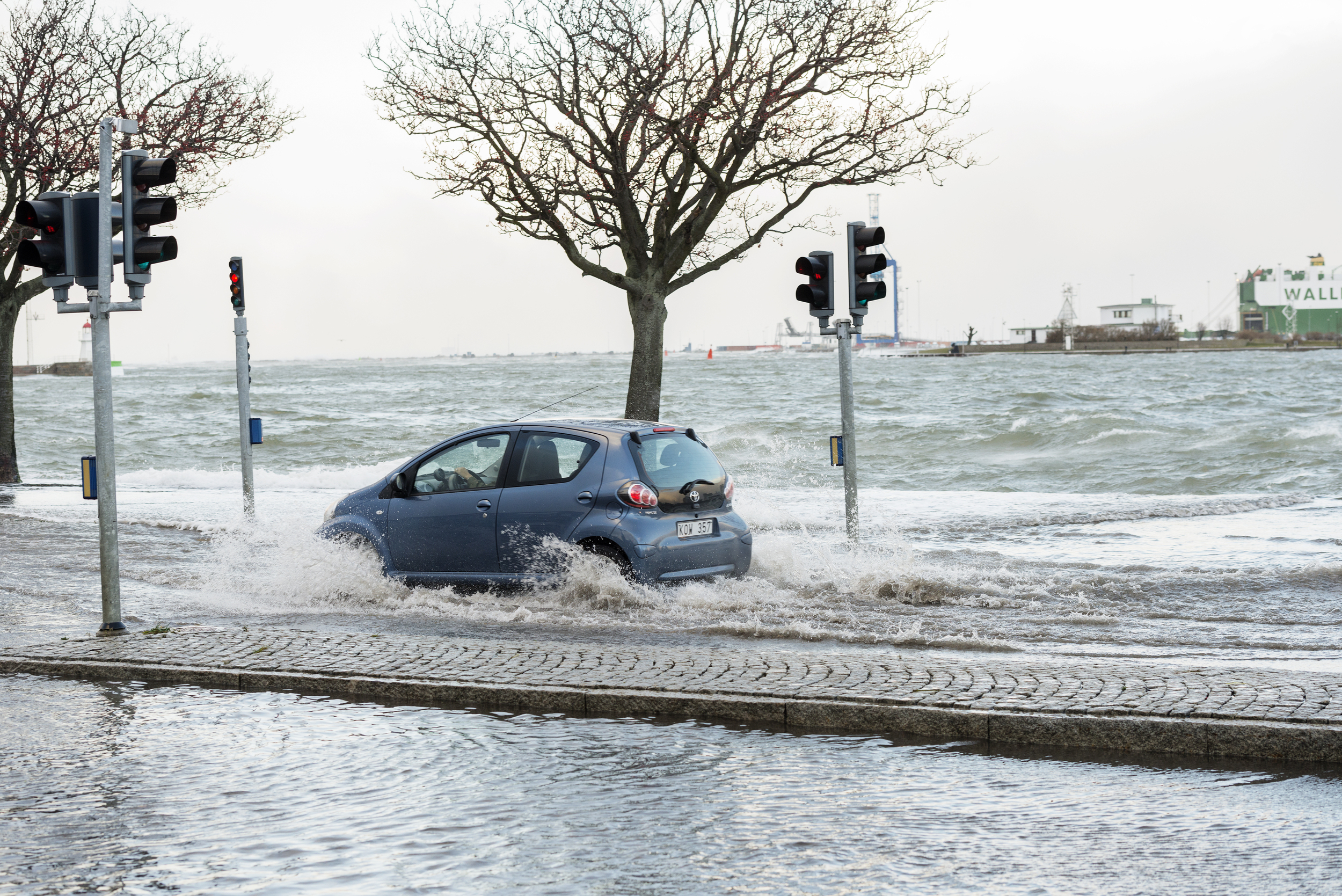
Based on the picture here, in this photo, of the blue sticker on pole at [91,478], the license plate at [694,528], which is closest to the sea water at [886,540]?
the license plate at [694,528]

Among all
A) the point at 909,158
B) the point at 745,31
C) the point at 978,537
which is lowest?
the point at 978,537

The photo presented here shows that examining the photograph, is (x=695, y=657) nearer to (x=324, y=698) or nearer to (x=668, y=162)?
(x=324, y=698)

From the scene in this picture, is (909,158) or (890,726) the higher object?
(909,158)

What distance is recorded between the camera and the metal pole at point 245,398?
17.6m

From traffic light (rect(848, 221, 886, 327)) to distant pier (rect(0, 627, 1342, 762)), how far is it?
5.63 metres

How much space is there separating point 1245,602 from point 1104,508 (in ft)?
29.5

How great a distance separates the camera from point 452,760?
19.7ft

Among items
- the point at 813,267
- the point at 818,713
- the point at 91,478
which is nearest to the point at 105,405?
the point at 91,478

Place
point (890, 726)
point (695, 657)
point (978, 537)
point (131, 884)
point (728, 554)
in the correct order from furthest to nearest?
point (978, 537) → point (728, 554) → point (695, 657) → point (890, 726) → point (131, 884)

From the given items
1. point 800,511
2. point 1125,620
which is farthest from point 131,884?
point 800,511

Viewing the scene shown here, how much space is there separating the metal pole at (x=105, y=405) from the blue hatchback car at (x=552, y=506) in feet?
8.47

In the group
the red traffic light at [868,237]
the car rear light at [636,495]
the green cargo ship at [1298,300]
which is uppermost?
the green cargo ship at [1298,300]

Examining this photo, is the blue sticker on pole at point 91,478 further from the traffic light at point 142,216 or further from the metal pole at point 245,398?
the metal pole at point 245,398

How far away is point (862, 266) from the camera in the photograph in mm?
13672
